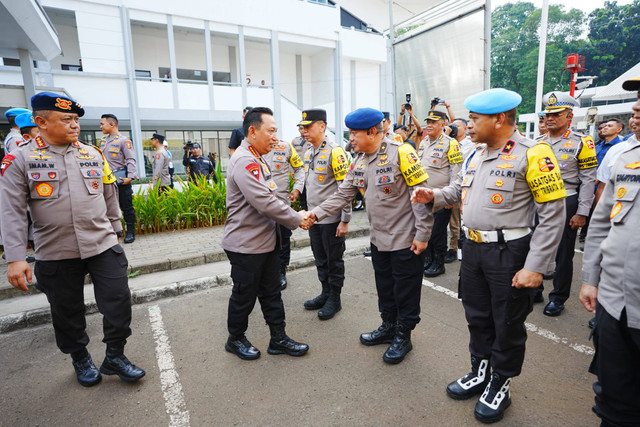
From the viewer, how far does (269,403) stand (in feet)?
8.52

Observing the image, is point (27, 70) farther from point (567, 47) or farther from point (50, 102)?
point (567, 47)

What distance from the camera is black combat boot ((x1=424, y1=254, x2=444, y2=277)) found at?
16.8 feet

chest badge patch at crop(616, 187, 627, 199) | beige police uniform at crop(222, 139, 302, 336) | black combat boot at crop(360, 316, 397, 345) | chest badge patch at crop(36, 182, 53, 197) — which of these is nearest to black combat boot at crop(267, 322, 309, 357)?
beige police uniform at crop(222, 139, 302, 336)

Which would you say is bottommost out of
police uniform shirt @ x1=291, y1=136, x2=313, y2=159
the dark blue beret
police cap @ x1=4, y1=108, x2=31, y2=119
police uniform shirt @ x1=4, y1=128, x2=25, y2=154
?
police uniform shirt @ x1=291, y1=136, x2=313, y2=159

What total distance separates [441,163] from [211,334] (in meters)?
3.68

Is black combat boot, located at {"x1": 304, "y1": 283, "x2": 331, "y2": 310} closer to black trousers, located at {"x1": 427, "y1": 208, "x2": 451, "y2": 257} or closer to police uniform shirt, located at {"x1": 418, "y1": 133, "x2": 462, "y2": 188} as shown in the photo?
black trousers, located at {"x1": 427, "y1": 208, "x2": 451, "y2": 257}

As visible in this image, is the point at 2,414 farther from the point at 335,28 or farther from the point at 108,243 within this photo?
the point at 335,28

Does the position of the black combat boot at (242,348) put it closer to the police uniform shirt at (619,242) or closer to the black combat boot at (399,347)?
the black combat boot at (399,347)

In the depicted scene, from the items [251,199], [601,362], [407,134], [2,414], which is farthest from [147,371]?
[407,134]

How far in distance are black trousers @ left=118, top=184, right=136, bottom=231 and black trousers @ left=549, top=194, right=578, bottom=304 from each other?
6.47 metres

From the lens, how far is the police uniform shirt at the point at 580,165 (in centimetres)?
372

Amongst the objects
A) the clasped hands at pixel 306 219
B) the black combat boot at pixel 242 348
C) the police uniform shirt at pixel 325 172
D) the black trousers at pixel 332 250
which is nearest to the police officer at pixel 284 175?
the police uniform shirt at pixel 325 172

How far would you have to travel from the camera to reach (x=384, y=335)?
3.33 m

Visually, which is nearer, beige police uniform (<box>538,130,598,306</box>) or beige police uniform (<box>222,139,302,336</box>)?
beige police uniform (<box>222,139,302,336</box>)
